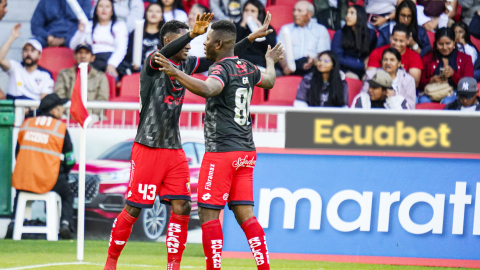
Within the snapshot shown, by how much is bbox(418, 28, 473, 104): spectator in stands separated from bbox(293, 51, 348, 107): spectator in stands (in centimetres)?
148

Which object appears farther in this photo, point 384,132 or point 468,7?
point 468,7

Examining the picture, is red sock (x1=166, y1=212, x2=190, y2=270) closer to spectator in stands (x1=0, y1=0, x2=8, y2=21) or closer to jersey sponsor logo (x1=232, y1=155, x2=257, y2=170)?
jersey sponsor logo (x1=232, y1=155, x2=257, y2=170)

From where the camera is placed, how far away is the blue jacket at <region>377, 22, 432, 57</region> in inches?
392

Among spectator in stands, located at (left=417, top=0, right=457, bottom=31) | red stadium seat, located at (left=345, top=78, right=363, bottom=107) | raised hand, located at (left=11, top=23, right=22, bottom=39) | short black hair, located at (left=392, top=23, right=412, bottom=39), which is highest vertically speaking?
spectator in stands, located at (left=417, top=0, right=457, bottom=31)

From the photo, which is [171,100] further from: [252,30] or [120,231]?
[252,30]

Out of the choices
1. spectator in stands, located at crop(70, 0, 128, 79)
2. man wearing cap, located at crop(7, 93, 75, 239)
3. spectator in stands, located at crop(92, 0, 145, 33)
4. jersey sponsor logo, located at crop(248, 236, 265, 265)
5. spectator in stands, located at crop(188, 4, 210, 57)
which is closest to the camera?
jersey sponsor logo, located at crop(248, 236, 265, 265)

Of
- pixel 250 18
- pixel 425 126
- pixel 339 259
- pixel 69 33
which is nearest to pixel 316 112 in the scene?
pixel 425 126

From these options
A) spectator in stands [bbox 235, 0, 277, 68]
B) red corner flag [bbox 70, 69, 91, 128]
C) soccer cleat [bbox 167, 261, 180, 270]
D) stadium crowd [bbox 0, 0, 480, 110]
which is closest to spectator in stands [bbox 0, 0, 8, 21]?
stadium crowd [bbox 0, 0, 480, 110]

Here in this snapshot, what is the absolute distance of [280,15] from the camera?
10.6 metres

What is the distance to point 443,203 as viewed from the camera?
6.69m

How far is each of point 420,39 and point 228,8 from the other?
3121 millimetres

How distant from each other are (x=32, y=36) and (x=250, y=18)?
11.9ft

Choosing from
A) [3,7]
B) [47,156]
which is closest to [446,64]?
[47,156]

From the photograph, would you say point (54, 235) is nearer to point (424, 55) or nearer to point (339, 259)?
point (339, 259)
